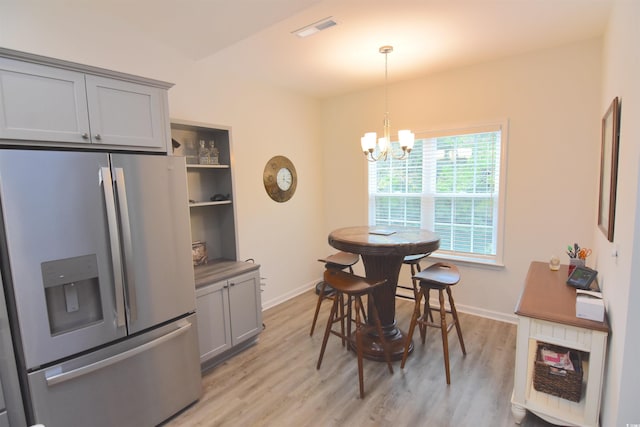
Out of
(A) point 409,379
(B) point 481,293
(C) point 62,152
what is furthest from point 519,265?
(C) point 62,152

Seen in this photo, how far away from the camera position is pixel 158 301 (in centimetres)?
197

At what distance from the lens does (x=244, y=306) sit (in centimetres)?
283

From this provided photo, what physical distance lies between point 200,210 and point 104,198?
4.42 ft

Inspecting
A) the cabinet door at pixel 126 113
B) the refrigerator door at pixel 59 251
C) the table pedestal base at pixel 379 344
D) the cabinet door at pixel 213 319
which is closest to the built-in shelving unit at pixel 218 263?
the cabinet door at pixel 213 319

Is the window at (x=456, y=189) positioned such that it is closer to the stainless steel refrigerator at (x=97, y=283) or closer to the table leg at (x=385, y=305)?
the table leg at (x=385, y=305)

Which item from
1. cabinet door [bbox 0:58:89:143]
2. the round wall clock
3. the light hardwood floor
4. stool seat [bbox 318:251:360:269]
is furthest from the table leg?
cabinet door [bbox 0:58:89:143]

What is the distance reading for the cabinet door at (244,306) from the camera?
2734mm

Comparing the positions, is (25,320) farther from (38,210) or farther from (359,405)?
(359,405)

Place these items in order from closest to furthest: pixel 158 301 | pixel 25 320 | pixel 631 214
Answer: pixel 631 214
pixel 25 320
pixel 158 301

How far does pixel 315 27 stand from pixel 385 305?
2.36 m

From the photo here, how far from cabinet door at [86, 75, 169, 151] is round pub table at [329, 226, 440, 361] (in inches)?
60.3

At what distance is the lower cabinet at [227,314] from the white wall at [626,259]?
246 cm

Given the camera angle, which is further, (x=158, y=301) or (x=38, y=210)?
(x=158, y=301)

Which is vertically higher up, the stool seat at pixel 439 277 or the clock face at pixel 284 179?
the clock face at pixel 284 179
